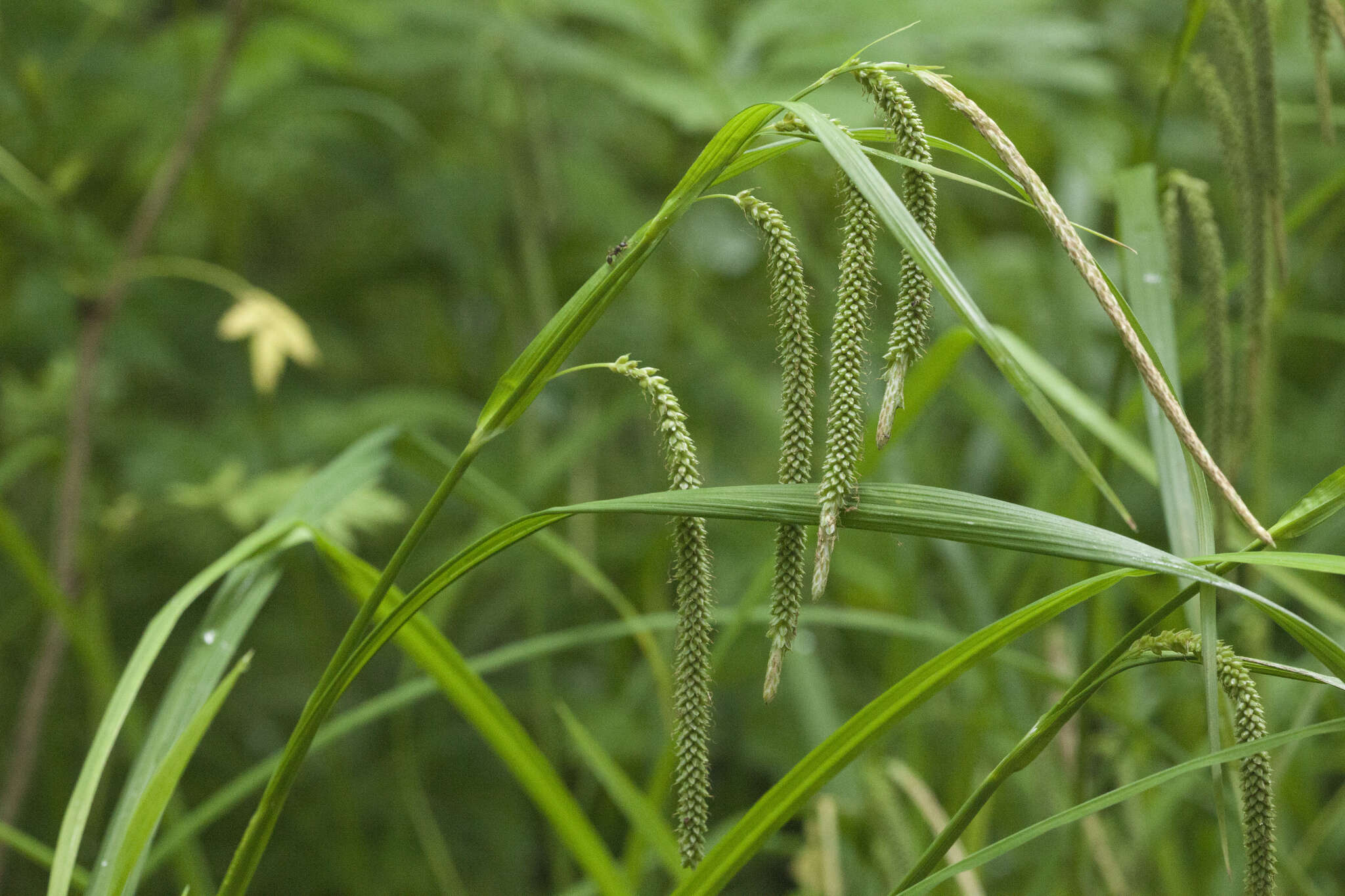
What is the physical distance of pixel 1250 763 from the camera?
0.61m

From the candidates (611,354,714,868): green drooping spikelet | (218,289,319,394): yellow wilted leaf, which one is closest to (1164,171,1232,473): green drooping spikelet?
(611,354,714,868): green drooping spikelet

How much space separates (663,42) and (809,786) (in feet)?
5.71

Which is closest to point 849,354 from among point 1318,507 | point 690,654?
point 690,654

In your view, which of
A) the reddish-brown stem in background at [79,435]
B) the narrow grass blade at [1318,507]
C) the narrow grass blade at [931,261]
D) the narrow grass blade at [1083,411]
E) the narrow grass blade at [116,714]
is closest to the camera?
the narrow grass blade at [931,261]

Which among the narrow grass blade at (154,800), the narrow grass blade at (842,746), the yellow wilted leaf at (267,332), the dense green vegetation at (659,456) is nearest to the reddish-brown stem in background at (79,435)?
the dense green vegetation at (659,456)

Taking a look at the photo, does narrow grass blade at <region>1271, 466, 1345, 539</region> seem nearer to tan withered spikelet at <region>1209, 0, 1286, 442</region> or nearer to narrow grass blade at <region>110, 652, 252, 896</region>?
tan withered spikelet at <region>1209, 0, 1286, 442</region>

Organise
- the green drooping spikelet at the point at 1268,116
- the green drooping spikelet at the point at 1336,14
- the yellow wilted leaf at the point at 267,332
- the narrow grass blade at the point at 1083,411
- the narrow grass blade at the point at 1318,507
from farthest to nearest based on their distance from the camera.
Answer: the yellow wilted leaf at the point at 267,332 < the narrow grass blade at the point at 1083,411 < the green drooping spikelet at the point at 1268,116 < the green drooping spikelet at the point at 1336,14 < the narrow grass blade at the point at 1318,507

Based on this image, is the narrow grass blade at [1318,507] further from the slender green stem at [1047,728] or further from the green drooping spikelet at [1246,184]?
the green drooping spikelet at [1246,184]

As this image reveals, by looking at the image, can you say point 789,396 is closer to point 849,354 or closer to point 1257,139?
point 849,354

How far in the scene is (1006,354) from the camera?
0.51 metres

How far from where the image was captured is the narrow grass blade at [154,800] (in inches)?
27.8

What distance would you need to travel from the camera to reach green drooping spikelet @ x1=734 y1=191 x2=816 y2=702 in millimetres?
576

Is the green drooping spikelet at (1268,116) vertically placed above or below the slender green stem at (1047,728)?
above

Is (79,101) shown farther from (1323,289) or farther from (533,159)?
(1323,289)
